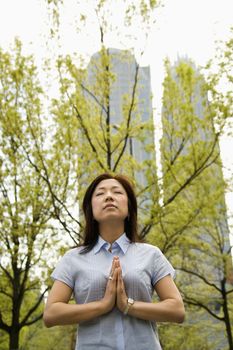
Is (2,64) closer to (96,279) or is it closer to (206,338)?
(96,279)

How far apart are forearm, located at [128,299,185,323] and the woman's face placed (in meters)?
0.45

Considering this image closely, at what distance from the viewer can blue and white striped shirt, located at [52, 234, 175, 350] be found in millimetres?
1490

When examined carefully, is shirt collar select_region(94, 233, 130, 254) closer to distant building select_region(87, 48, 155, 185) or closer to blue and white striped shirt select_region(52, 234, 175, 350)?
blue and white striped shirt select_region(52, 234, 175, 350)

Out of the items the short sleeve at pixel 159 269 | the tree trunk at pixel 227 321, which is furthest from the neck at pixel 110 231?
the tree trunk at pixel 227 321

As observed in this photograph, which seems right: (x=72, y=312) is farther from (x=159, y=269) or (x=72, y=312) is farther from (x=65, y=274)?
(x=159, y=269)

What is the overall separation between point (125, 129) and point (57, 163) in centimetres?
172

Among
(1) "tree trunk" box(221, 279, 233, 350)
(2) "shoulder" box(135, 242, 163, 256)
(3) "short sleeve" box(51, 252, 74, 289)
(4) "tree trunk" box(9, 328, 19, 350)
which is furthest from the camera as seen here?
(1) "tree trunk" box(221, 279, 233, 350)

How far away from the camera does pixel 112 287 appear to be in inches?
58.6

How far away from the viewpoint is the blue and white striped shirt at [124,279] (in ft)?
4.89

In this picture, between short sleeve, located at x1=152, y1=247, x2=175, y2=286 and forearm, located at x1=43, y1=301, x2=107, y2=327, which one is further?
short sleeve, located at x1=152, y1=247, x2=175, y2=286

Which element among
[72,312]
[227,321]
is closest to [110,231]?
[72,312]

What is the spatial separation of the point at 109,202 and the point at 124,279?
0.40 metres

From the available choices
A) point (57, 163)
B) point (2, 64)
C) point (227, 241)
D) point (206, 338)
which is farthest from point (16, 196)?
point (206, 338)

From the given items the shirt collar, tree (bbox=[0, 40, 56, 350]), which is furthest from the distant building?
the shirt collar
